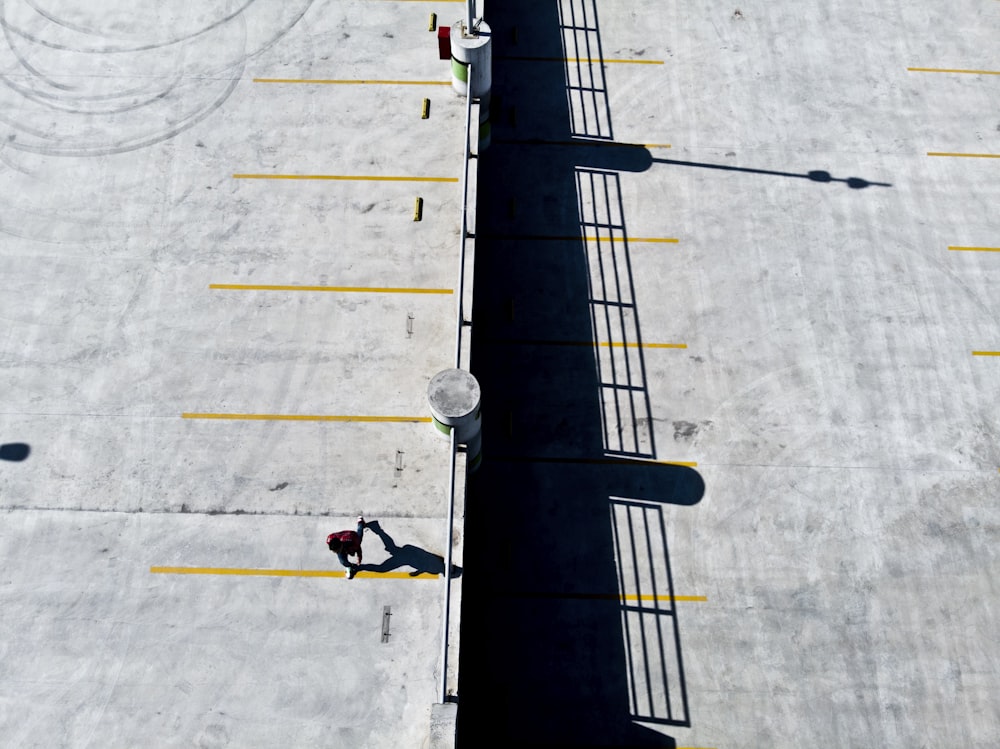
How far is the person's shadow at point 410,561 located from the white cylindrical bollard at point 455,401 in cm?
210

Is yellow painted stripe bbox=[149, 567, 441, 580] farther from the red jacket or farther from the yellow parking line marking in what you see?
the yellow parking line marking

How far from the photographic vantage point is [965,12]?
2472 cm

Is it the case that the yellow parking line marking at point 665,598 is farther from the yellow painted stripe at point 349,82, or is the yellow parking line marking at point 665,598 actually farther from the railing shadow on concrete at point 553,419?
the yellow painted stripe at point 349,82

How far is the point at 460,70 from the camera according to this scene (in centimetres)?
1898

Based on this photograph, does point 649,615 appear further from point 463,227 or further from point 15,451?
point 15,451

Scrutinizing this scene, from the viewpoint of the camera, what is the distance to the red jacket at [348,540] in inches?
537

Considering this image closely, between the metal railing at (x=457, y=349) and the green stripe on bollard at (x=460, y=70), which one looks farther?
the green stripe on bollard at (x=460, y=70)

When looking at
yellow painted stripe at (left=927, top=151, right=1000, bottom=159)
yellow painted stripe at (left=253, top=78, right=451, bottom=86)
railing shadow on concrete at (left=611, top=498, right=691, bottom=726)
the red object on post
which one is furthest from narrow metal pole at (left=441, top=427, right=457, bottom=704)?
yellow painted stripe at (left=927, top=151, right=1000, bottom=159)

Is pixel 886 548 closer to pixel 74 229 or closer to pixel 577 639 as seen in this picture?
pixel 577 639

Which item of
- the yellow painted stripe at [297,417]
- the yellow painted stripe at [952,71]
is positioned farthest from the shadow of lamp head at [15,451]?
the yellow painted stripe at [952,71]

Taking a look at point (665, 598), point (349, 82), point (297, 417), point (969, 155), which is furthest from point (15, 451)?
point (969, 155)

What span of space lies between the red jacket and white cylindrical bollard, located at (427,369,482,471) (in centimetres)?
250

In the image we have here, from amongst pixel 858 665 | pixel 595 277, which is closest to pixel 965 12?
pixel 595 277

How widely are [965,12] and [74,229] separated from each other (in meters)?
25.5
